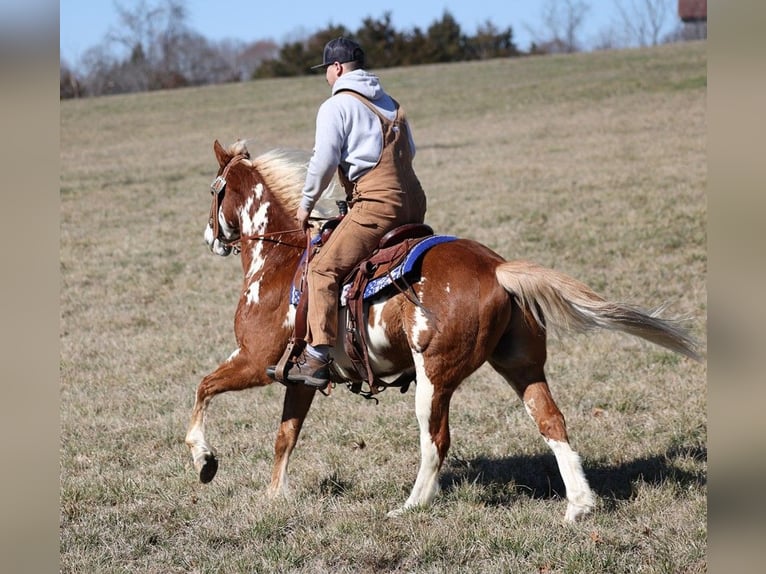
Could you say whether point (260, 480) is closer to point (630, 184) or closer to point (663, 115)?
point (630, 184)

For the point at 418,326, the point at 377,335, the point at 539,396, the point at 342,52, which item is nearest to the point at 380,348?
the point at 377,335

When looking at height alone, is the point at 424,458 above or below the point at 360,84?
below

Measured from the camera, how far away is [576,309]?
17.2ft

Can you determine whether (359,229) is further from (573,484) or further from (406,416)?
(406,416)

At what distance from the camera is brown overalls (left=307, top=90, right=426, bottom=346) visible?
5492 mm

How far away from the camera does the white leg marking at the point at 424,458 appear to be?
5371 millimetres

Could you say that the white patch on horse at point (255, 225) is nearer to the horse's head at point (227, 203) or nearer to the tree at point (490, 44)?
the horse's head at point (227, 203)

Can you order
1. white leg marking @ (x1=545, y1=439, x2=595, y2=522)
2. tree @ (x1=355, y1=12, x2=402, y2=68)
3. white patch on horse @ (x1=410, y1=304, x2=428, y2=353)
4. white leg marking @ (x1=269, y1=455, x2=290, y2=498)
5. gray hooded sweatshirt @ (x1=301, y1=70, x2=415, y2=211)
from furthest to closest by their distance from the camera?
tree @ (x1=355, y1=12, x2=402, y2=68), white leg marking @ (x1=269, y1=455, x2=290, y2=498), gray hooded sweatshirt @ (x1=301, y1=70, x2=415, y2=211), white patch on horse @ (x1=410, y1=304, x2=428, y2=353), white leg marking @ (x1=545, y1=439, x2=595, y2=522)

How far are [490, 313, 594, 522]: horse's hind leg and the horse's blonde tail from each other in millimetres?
246

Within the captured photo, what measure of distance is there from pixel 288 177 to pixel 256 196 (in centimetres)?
28

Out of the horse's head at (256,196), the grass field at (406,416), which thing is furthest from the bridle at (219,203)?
the grass field at (406,416)

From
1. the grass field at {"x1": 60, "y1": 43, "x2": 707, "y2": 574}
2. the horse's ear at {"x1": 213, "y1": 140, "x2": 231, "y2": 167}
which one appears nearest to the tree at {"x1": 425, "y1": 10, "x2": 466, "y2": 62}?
the grass field at {"x1": 60, "y1": 43, "x2": 707, "y2": 574}

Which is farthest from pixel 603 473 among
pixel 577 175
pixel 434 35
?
pixel 434 35

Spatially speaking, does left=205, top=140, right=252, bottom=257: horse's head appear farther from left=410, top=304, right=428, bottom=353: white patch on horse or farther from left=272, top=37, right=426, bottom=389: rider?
left=410, top=304, right=428, bottom=353: white patch on horse
